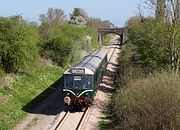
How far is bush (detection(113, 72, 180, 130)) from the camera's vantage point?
50.2 ft

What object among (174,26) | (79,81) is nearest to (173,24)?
(174,26)

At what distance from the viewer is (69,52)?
4544cm

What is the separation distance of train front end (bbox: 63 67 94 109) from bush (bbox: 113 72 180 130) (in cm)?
506

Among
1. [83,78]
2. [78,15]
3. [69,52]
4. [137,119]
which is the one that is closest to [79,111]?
[83,78]

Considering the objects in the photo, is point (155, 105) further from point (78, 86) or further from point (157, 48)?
point (157, 48)

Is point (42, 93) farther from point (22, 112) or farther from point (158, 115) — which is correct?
point (158, 115)

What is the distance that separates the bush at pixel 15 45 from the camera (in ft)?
103

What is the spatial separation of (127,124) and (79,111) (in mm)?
6777

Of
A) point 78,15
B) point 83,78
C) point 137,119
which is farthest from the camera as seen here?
point 78,15

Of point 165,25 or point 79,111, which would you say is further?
point 165,25

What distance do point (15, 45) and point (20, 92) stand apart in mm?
5071

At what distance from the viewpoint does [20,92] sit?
1093 inches

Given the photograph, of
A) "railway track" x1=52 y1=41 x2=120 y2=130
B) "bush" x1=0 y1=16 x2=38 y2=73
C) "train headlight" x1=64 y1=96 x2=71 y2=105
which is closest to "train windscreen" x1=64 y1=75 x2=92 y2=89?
"train headlight" x1=64 y1=96 x2=71 y2=105

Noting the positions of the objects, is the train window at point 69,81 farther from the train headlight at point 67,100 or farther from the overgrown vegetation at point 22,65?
the overgrown vegetation at point 22,65
